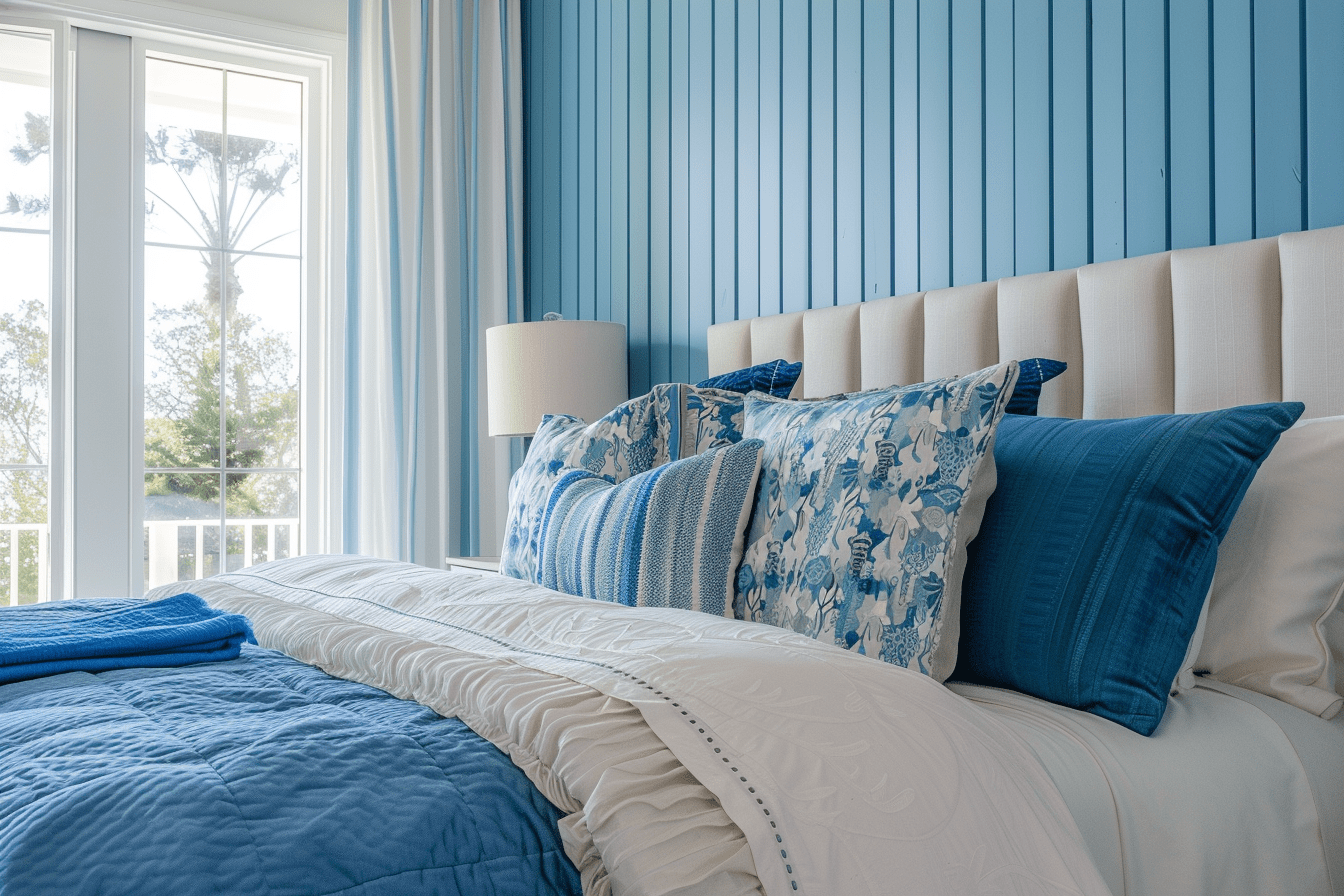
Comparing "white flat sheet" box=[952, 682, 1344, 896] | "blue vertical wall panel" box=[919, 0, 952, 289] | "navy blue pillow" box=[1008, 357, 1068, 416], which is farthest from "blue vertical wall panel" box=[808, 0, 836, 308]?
"white flat sheet" box=[952, 682, 1344, 896]

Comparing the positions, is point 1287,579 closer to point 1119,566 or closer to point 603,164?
point 1119,566

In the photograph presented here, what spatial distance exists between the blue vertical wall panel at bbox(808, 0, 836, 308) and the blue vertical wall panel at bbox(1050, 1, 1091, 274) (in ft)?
1.92

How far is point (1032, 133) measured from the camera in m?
Answer: 1.87

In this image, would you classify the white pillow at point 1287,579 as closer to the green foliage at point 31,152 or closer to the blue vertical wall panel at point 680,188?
Result: the blue vertical wall panel at point 680,188

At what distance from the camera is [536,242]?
3.69m

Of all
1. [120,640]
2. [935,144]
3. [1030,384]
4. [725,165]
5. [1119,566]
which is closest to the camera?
[1119,566]

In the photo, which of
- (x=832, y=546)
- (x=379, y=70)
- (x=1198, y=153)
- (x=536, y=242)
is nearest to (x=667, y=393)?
(x=832, y=546)

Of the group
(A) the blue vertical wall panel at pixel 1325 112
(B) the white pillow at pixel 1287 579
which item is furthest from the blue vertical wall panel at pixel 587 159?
(B) the white pillow at pixel 1287 579

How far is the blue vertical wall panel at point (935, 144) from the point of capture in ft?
6.68

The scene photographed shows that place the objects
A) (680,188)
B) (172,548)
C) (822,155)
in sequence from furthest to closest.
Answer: (172,548)
(680,188)
(822,155)

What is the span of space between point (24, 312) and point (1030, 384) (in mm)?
3139

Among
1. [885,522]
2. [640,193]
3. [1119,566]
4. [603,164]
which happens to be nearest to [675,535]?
[885,522]

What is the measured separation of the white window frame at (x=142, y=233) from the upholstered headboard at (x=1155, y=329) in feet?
7.51

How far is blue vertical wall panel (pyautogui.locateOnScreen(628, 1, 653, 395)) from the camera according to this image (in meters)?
3.03
